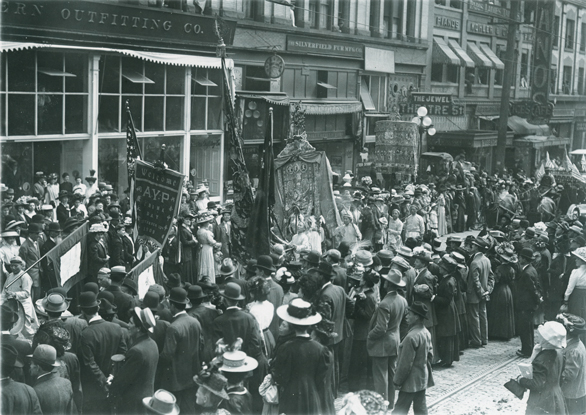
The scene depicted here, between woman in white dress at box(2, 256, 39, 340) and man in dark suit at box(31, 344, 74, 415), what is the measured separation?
118 inches

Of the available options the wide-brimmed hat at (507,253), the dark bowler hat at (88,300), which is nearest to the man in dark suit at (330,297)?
the dark bowler hat at (88,300)

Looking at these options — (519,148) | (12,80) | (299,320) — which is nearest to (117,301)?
(299,320)

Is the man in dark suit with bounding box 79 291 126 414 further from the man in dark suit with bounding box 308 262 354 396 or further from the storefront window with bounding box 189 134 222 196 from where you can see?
the storefront window with bounding box 189 134 222 196

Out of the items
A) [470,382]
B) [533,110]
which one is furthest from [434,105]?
[470,382]

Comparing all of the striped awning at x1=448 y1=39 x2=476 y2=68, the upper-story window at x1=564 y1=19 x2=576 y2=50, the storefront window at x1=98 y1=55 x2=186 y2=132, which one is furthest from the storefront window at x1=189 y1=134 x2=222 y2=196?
the upper-story window at x1=564 y1=19 x2=576 y2=50

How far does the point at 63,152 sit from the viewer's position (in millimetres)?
20875

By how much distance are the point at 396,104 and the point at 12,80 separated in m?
21.4

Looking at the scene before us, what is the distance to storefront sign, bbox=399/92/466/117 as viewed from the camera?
31656 mm

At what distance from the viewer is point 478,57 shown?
135ft

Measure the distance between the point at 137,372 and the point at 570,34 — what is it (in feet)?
171

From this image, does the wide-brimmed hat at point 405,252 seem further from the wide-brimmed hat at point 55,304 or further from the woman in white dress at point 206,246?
the wide-brimmed hat at point 55,304

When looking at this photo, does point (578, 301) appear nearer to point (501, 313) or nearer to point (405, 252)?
point (501, 313)

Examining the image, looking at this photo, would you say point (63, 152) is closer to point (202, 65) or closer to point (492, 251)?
point (202, 65)

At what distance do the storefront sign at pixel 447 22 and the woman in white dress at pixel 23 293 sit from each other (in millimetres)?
32290
